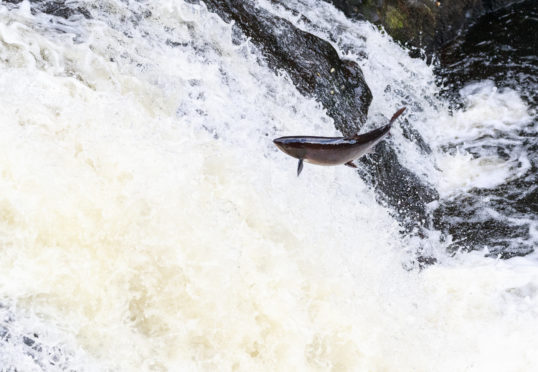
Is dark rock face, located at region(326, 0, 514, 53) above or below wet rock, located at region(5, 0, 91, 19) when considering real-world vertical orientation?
above

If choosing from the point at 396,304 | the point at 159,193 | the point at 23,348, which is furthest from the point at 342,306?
the point at 23,348

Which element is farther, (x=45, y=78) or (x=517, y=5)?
(x=517, y=5)

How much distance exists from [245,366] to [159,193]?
45.1 inches

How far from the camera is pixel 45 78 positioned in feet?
10.7

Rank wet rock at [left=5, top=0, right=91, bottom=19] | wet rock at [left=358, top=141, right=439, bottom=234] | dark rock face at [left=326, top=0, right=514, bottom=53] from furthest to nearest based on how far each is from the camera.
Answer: dark rock face at [left=326, top=0, right=514, bottom=53]
wet rock at [left=358, top=141, right=439, bottom=234]
wet rock at [left=5, top=0, right=91, bottom=19]

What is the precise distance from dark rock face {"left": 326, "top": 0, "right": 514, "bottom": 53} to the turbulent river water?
227 cm

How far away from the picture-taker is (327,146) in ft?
8.48

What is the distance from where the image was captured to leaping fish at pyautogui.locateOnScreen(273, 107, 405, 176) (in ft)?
8.45

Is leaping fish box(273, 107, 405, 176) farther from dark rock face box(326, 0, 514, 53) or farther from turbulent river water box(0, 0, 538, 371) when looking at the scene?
dark rock face box(326, 0, 514, 53)

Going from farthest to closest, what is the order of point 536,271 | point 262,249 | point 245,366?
point 536,271
point 262,249
point 245,366

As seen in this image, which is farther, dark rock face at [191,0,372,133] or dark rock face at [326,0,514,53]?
dark rock face at [326,0,514,53]

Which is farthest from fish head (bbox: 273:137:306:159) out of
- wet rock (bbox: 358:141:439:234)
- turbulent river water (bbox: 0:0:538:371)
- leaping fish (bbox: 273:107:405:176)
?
wet rock (bbox: 358:141:439:234)

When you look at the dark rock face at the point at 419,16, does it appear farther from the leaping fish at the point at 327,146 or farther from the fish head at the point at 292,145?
the fish head at the point at 292,145

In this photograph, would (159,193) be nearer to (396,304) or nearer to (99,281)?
(99,281)
